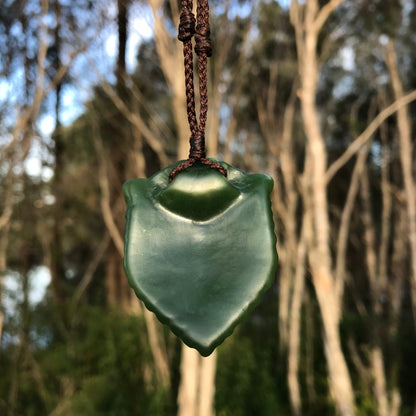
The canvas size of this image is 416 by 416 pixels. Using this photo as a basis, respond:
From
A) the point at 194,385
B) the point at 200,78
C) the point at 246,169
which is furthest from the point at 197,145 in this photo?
the point at 246,169

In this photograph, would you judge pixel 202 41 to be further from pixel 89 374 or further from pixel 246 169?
pixel 89 374

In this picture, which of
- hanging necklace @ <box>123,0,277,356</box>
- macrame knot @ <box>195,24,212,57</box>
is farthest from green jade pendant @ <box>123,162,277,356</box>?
macrame knot @ <box>195,24,212,57</box>

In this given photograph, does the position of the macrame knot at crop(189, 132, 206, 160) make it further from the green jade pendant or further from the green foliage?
the green foliage

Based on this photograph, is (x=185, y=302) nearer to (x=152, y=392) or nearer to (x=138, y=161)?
(x=138, y=161)

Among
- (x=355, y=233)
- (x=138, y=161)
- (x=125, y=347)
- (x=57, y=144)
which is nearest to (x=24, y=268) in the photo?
(x=138, y=161)

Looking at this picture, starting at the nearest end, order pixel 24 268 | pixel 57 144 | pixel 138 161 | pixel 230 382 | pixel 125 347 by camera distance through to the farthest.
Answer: pixel 24 268 → pixel 138 161 → pixel 230 382 → pixel 125 347 → pixel 57 144

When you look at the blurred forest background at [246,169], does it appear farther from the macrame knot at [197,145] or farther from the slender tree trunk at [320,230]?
the macrame knot at [197,145]

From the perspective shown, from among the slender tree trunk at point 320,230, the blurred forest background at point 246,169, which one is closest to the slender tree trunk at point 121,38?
the blurred forest background at point 246,169
